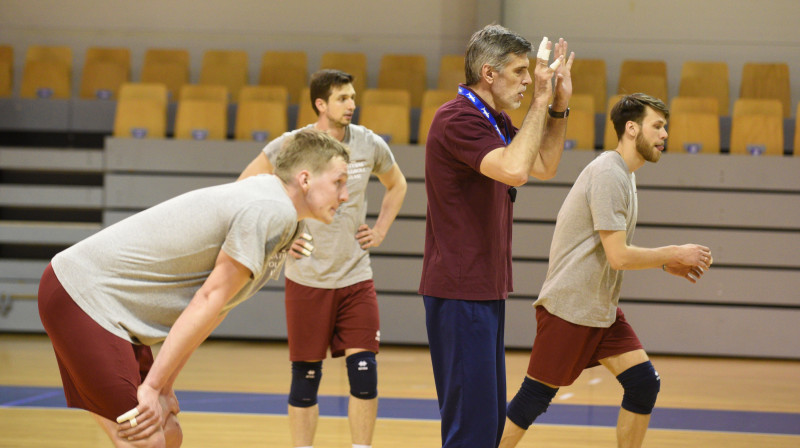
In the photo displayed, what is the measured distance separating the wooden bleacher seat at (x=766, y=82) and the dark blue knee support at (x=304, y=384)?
259 inches

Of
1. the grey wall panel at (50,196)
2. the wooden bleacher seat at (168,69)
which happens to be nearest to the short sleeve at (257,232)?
the grey wall panel at (50,196)

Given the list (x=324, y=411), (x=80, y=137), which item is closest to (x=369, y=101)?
(x=80, y=137)

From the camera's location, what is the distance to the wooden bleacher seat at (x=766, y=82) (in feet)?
28.3

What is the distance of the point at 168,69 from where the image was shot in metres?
9.07

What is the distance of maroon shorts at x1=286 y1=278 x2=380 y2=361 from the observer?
3.76 m

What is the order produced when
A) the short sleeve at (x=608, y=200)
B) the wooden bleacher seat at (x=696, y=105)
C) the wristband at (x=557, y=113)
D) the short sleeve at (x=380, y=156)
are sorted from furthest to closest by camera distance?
the wooden bleacher seat at (x=696, y=105) → the short sleeve at (x=380, y=156) → the short sleeve at (x=608, y=200) → the wristband at (x=557, y=113)

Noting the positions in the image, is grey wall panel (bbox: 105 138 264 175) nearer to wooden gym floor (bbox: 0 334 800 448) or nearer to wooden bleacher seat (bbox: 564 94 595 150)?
wooden gym floor (bbox: 0 334 800 448)

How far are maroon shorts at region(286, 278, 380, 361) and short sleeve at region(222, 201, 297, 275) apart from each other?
1649 mm

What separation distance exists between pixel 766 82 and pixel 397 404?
5.69m

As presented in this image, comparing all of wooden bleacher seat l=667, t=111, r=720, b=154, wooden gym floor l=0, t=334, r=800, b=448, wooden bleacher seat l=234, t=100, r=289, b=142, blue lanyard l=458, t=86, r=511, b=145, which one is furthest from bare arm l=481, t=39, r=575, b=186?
wooden bleacher seat l=234, t=100, r=289, b=142

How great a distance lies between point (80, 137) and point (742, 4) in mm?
7246

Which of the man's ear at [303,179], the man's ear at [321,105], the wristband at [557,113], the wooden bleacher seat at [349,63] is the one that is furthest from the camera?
the wooden bleacher seat at [349,63]

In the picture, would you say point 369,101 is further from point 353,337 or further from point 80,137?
point 353,337

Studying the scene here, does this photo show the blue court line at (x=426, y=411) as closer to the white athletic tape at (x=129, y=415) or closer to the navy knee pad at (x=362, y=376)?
the navy knee pad at (x=362, y=376)
